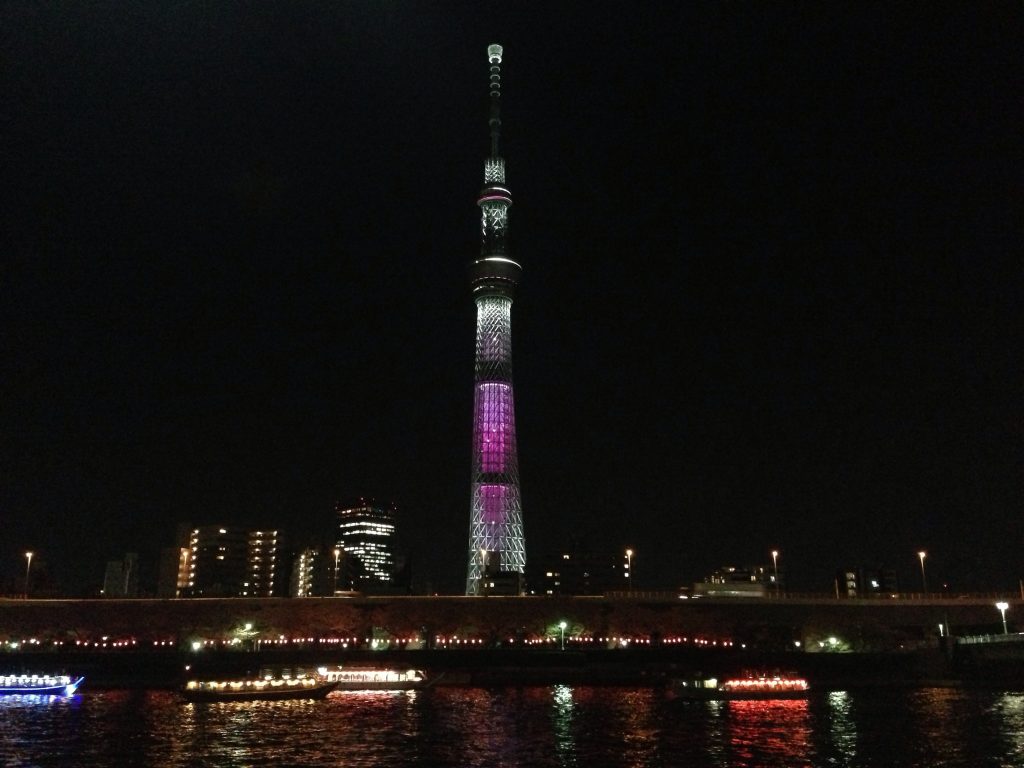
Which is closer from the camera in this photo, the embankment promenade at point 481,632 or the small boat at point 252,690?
the small boat at point 252,690

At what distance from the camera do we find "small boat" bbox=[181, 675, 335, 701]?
218ft

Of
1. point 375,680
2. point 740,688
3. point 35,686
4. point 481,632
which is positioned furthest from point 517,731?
point 481,632

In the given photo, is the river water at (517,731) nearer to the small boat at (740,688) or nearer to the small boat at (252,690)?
the small boat at (252,690)

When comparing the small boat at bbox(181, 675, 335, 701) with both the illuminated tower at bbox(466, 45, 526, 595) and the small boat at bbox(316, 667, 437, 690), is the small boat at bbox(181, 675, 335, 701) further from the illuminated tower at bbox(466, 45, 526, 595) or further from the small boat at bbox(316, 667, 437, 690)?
the illuminated tower at bbox(466, 45, 526, 595)

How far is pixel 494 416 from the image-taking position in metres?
153

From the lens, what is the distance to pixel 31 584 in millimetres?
186875

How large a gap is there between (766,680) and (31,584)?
552 ft

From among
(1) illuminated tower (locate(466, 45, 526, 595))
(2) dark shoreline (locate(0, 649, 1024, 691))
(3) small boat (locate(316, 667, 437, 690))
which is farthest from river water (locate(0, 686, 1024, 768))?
(1) illuminated tower (locate(466, 45, 526, 595))

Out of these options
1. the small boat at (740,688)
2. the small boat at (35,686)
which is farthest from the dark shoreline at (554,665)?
the small boat at (740,688)

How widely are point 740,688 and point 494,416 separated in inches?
3522

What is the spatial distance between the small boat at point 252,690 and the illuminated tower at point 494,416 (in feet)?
246

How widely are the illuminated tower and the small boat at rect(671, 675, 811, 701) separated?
75.8 m

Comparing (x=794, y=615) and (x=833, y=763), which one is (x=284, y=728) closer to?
(x=833, y=763)

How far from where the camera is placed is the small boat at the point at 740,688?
66.1 metres
